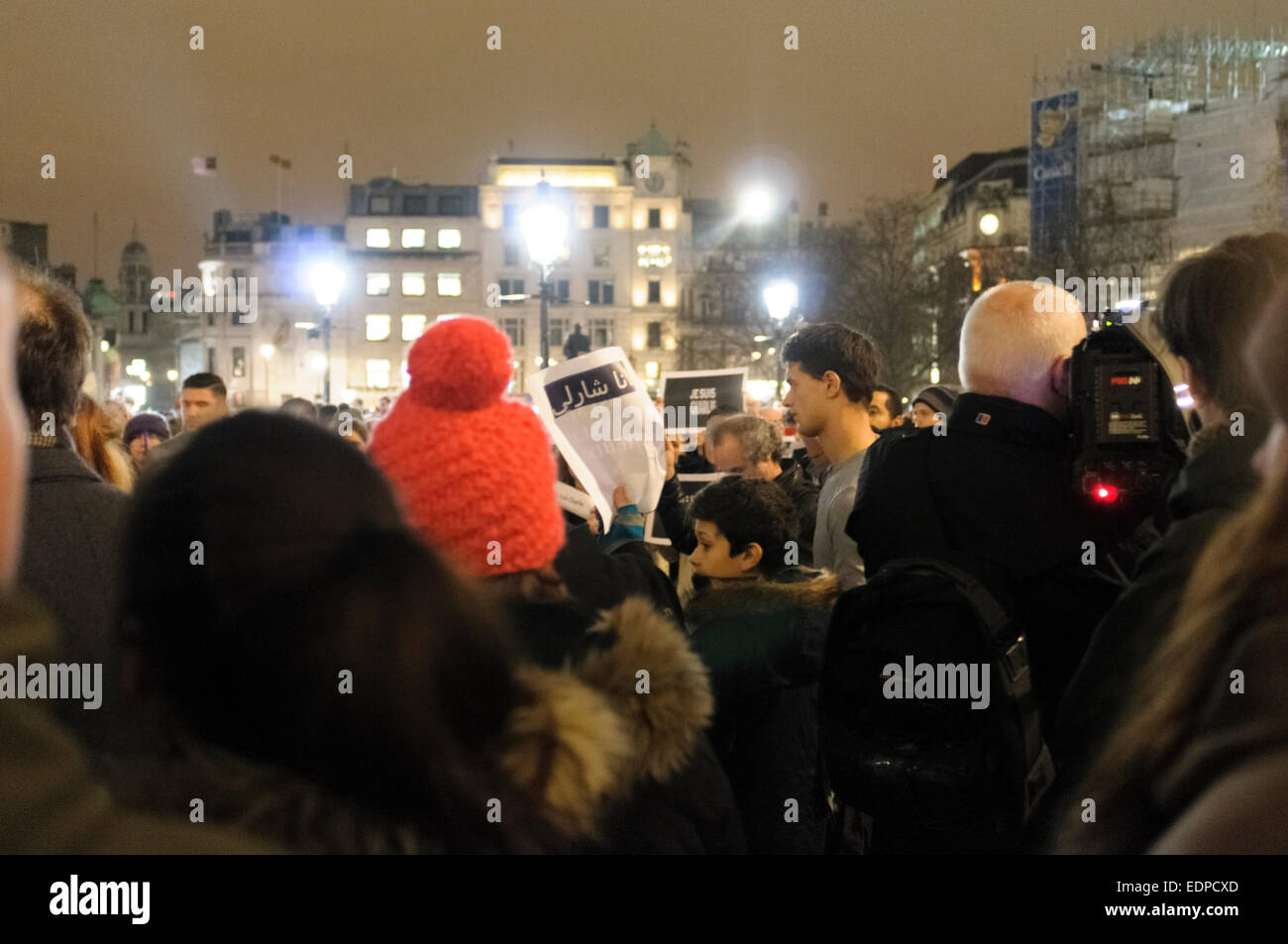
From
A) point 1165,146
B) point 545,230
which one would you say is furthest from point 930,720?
point 1165,146

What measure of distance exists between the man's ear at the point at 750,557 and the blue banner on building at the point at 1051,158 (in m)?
56.8

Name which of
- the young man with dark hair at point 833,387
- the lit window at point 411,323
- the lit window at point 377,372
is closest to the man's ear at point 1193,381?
the young man with dark hair at point 833,387

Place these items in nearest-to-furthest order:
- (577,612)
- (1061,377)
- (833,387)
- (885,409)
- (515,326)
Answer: (577,612), (1061,377), (833,387), (885,409), (515,326)

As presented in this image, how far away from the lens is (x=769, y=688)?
431cm

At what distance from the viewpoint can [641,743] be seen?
2.48 metres

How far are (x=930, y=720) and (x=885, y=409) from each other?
668 cm

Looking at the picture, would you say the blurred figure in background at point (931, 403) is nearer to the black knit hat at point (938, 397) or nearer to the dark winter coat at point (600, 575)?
the black knit hat at point (938, 397)

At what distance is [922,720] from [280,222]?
103 meters

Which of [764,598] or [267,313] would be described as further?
[267,313]

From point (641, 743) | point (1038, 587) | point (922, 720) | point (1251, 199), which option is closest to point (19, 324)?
point (641, 743)

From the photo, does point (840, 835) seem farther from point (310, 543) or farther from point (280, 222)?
point (280, 222)

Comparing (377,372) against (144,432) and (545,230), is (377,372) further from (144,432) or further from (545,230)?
(144,432)

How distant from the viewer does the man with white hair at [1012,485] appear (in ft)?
11.9

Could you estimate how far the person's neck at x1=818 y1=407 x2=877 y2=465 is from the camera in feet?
18.0
